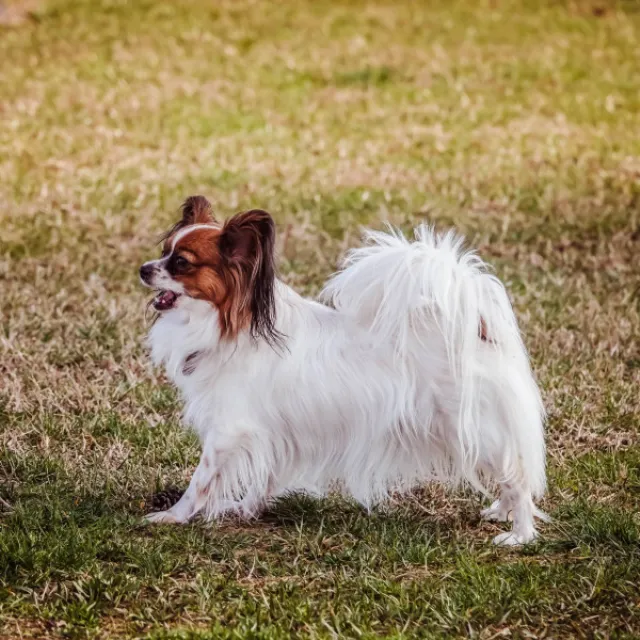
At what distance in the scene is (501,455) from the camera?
14.2 feet

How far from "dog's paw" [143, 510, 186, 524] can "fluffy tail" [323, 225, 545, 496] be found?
955 mm

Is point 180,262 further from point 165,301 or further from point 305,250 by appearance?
point 305,250

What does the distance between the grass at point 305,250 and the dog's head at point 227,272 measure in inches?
30.9

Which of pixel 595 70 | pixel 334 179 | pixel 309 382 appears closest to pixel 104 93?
pixel 334 179

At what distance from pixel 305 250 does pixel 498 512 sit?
4.19m

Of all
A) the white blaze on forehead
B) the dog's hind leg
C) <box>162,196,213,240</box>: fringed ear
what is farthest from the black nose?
the dog's hind leg

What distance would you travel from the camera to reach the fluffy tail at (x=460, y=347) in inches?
166

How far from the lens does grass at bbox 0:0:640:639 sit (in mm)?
3865

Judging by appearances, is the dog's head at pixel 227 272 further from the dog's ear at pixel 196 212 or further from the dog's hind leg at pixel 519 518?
the dog's hind leg at pixel 519 518

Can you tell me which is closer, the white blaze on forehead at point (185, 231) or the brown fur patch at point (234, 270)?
the brown fur patch at point (234, 270)

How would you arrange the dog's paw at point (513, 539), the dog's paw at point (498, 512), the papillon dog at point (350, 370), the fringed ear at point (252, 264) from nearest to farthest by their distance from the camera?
the fringed ear at point (252, 264) → the papillon dog at point (350, 370) → the dog's paw at point (513, 539) → the dog's paw at point (498, 512)

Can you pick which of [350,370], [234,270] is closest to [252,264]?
[234,270]

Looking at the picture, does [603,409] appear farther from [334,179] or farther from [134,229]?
[334,179]

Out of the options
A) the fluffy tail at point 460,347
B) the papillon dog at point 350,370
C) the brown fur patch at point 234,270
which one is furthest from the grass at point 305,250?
the brown fur patch at point 234,270
